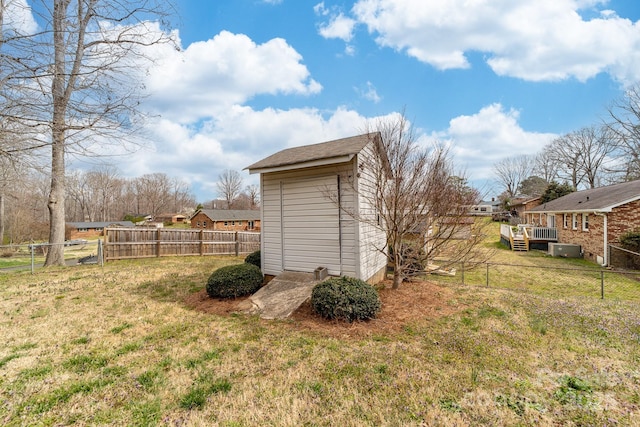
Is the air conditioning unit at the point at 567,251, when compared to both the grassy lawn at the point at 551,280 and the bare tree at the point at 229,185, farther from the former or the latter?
the bare tree at the point at 229,185

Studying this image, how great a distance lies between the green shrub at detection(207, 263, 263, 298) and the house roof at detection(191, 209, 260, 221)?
34.2 meters

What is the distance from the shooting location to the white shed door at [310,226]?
6.49m

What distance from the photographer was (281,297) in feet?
19.1

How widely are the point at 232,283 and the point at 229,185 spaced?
5592cm

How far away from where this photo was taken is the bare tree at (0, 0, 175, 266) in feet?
14.9

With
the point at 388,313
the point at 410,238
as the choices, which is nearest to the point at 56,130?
the point at 388,313

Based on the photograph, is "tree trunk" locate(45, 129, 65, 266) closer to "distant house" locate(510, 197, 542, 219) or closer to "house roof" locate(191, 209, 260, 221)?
"house roof" locate(191, 209, 260, 221)

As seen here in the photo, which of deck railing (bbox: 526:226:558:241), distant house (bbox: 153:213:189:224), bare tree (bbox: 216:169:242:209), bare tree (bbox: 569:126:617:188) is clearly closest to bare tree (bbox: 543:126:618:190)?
bare tree (bbox: 569:126:617:188)

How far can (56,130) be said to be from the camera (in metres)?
5.29

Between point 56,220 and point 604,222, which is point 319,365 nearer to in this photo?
point 56,220

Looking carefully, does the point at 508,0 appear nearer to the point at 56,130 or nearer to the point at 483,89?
the point at 483,89

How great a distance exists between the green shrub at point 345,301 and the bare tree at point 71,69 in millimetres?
5557

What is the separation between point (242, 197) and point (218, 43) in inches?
2147

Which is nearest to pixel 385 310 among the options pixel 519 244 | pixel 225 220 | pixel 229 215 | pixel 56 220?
pixel 56 220
